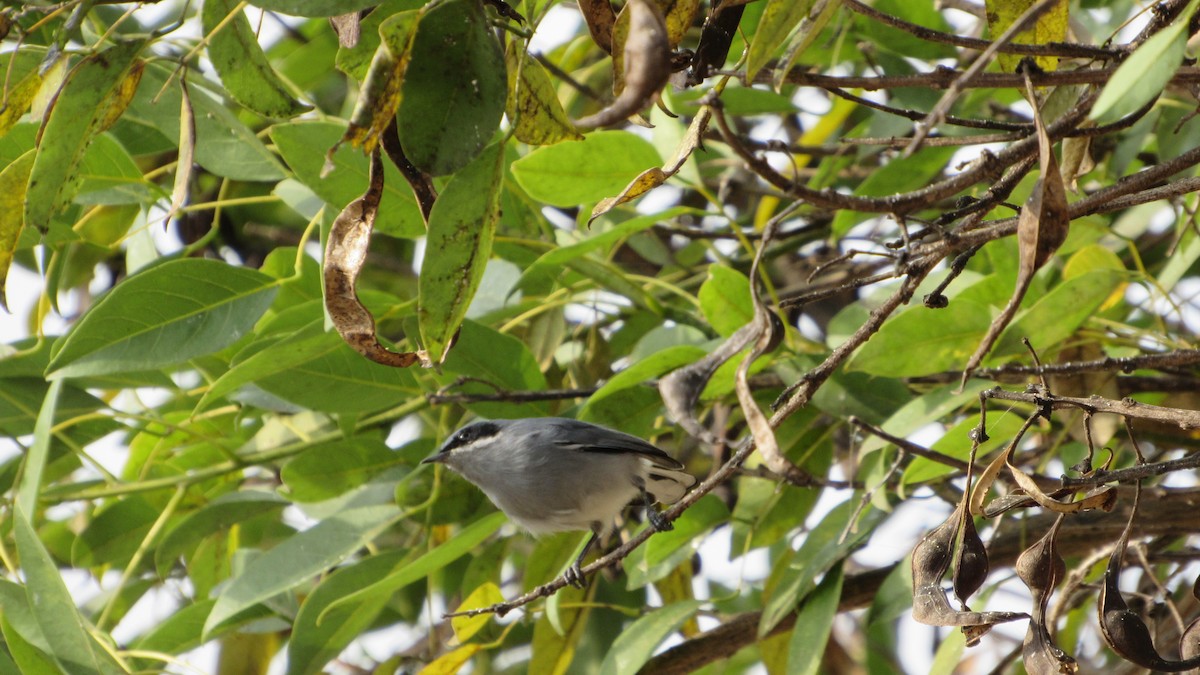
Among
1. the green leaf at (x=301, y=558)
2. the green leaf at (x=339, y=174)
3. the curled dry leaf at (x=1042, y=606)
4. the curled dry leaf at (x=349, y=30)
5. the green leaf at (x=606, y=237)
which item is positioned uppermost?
the curled dry leaf at (x=349, y=30)

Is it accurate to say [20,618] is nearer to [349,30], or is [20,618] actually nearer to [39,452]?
[39,452]

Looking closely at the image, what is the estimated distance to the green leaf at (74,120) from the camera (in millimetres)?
1828

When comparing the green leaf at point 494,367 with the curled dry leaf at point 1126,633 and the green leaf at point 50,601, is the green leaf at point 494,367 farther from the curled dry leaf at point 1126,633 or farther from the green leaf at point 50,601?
the curled dry leaf at point 1126,633

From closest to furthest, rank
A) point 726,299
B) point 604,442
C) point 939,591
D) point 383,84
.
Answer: point 383,84, point 939,591, point 726,299, point 604,442

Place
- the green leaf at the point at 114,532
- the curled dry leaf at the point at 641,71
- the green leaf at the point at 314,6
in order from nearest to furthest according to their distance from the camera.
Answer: the curled dry leaf at the point at 641,71 → the green leaf at the point at 314,6 → the green leaf at the point at 114,532

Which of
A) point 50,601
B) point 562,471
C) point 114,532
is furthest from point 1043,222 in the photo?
point 114,532

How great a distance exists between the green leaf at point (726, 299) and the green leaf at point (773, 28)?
1166 millimetres

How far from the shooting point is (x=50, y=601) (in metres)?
2.48

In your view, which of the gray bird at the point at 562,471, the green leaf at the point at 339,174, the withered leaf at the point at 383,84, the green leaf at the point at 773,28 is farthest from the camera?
the gray bird at the point at 562,471

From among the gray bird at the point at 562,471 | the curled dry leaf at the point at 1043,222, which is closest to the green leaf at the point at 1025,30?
the curled dry leaf at the point at 1043,222

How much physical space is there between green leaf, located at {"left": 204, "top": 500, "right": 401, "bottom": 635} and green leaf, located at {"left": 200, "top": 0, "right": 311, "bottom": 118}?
1239mm

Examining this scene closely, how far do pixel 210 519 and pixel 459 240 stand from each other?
77.0 inches

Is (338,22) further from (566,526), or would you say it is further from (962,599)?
(566,526)

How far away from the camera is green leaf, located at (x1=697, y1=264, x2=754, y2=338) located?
8.88 feet
